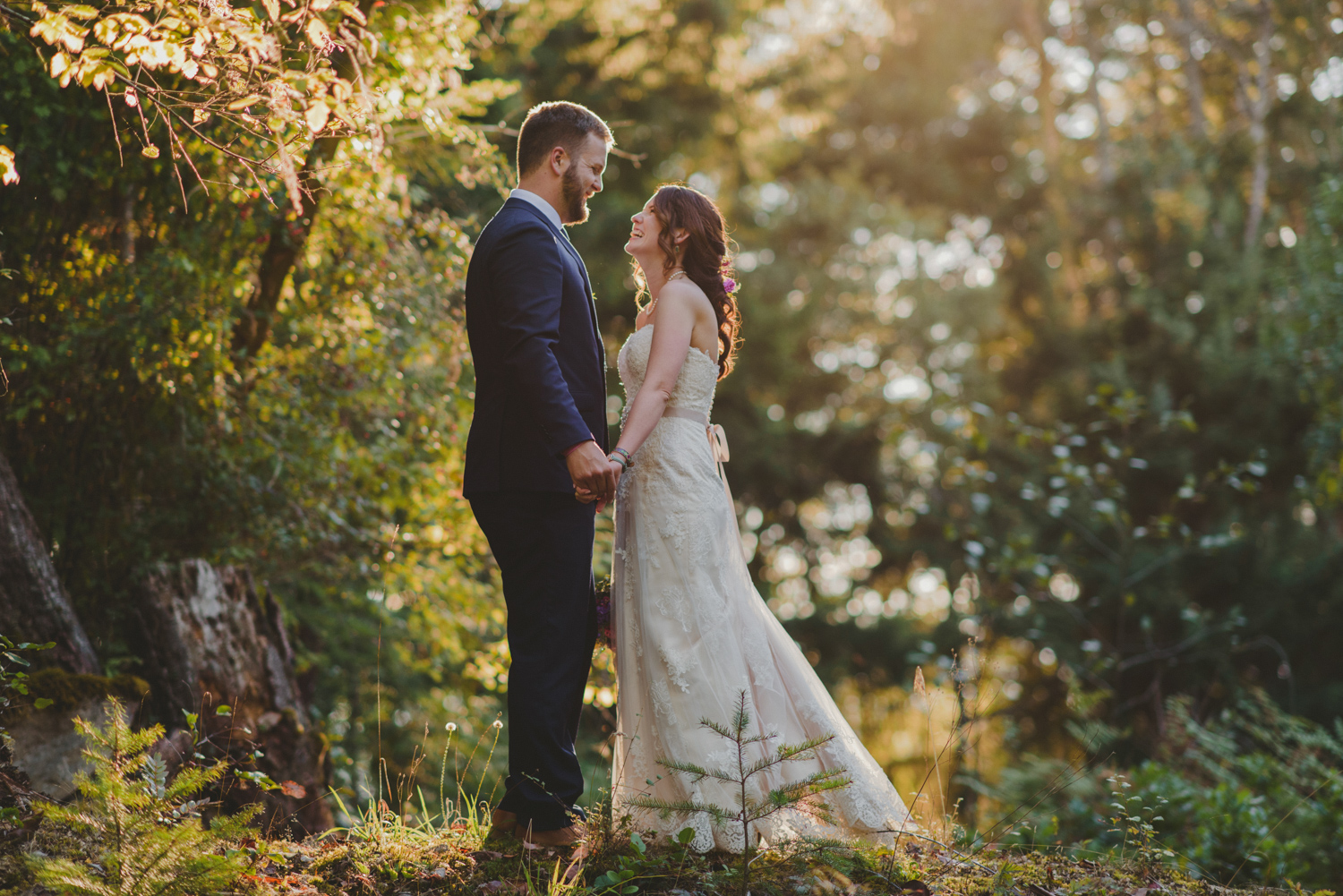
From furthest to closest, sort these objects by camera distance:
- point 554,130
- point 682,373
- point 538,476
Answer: point 682,373 → point 554,130 → point 538,476

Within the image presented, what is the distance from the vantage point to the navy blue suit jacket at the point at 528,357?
2867mm

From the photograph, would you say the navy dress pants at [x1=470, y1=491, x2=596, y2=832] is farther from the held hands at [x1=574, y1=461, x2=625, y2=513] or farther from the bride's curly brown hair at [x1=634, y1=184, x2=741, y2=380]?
the bride's curly brown hair at [x1=634, y1=184, x2=741, y2=380]

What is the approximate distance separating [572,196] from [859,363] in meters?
14.5

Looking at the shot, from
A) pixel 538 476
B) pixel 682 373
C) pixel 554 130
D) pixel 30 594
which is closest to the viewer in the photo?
pixel 538 476

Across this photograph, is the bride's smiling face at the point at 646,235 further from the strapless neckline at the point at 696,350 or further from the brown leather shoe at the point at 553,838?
the brown leather shoe at the point at 553,838

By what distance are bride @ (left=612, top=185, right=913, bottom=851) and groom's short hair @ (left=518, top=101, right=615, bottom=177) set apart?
382 millimetres

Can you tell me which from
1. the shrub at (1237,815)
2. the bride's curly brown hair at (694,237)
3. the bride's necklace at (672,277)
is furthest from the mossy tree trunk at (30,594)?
the shrub at (1237,815)

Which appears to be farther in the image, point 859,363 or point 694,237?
point 859,363

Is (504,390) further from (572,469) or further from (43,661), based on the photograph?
(43,661)

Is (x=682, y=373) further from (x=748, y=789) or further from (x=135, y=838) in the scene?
(x=135, y=838)

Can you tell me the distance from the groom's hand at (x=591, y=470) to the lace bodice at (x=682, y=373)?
0.46 metres

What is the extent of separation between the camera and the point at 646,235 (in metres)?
Answer: 3.44

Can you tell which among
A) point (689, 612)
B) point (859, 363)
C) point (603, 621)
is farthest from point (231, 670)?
point (859, 363)

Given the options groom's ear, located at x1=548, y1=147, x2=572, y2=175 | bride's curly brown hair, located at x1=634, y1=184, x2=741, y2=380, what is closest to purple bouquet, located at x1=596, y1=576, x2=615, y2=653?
bride's curly brown hair, located at x1=634, y1=184, x2=741, y2=380
